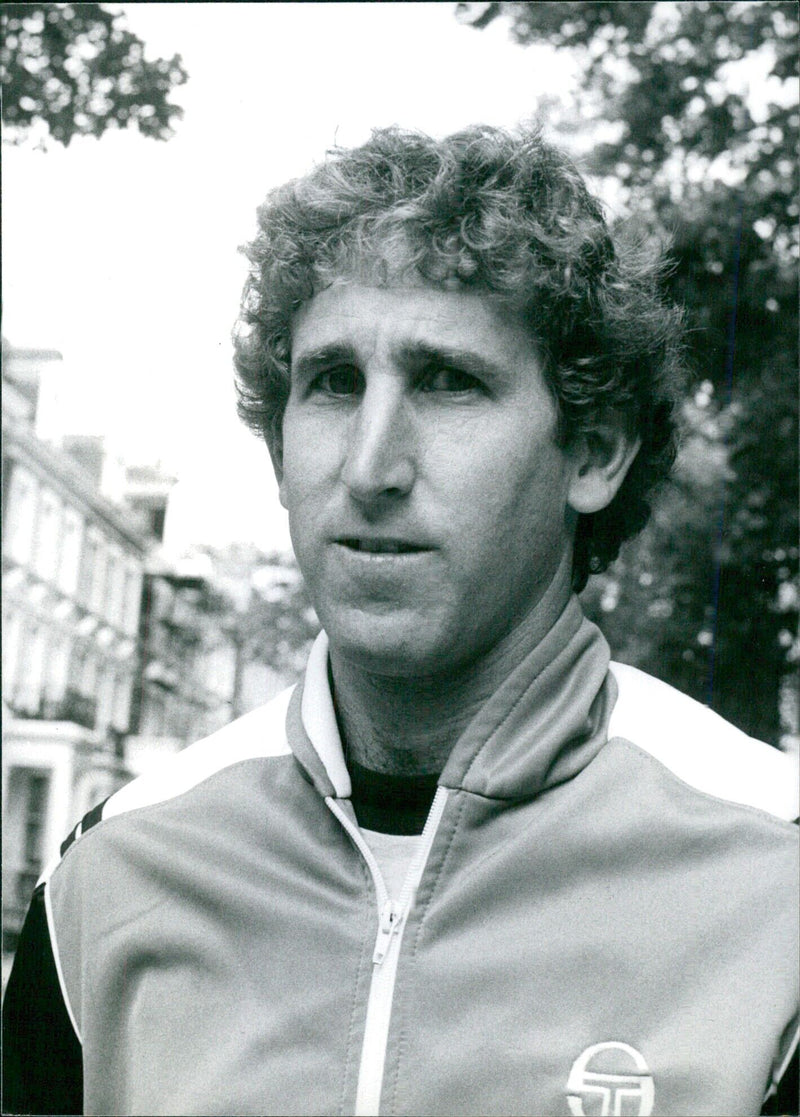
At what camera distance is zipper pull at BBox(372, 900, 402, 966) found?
160 centimetres

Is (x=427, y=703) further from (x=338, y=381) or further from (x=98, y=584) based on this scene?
(x=98, y=584)

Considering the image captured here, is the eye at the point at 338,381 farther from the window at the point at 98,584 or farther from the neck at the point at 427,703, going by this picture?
the window at the point at 98,584

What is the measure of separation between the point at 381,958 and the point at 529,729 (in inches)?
14.4

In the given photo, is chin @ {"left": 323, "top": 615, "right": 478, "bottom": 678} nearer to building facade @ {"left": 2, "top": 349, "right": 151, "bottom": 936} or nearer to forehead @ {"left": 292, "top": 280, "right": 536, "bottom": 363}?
forehead @ {"left": 292, "top": 280, "right": 536, "bottom": 363}

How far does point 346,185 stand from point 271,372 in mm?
338

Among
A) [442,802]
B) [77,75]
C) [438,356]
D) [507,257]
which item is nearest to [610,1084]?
[442,802]

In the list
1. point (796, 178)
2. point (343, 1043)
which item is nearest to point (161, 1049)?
point (343, 1043)

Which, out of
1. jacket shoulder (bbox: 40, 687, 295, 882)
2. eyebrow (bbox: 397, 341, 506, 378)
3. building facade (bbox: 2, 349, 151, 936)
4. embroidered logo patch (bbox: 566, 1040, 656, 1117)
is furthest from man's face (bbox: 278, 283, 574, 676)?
building facade (bbox: 2, 349, 151, 936)

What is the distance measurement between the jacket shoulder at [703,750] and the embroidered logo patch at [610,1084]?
364 mm

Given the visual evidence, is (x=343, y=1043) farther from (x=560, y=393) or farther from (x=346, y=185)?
(x=346, y=185)

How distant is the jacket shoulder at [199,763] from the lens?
188 cm

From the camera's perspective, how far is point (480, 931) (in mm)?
1610

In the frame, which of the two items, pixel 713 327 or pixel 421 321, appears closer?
pixel 421 321

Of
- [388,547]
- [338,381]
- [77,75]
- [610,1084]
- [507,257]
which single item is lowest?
[610,1084]
